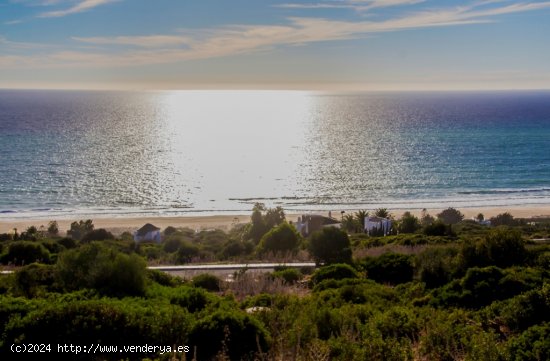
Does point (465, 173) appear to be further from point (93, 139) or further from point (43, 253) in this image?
point (93, 139)

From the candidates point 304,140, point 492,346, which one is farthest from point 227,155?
point 492,346

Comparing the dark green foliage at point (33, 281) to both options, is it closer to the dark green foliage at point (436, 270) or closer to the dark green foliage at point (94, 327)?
the dark green foliage at point (94, 327)

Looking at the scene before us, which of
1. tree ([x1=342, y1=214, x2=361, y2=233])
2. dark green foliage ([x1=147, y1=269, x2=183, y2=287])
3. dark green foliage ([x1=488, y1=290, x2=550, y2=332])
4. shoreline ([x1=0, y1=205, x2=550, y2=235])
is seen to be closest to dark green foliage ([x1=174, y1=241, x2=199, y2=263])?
dark green foliage ([x1=147, y1=269, x2=183, y2=287])

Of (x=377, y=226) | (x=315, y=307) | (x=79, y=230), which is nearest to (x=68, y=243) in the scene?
(x=79, y=230)

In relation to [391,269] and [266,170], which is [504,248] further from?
[266,170]

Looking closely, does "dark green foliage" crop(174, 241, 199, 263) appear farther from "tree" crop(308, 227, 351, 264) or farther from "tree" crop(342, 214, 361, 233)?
"tree" crop(342, 214, 361, 233)

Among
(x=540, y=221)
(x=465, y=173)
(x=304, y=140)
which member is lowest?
(x=540, y=221)
